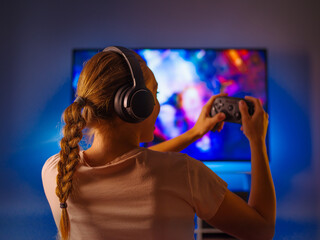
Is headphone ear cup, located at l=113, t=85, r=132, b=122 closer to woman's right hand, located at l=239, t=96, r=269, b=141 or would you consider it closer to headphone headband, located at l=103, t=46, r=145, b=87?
headphone headband, located at l=103, t=46, r=145, b=87

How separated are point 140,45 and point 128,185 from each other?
2034mm

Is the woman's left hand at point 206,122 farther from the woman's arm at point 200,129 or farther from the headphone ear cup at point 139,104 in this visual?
the headphone ear cup at point 139,104

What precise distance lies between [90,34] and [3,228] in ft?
6.14

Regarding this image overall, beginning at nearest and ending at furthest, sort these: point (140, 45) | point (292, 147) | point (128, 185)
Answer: point (128, 185) < point (292, 147) < point (140, 45)

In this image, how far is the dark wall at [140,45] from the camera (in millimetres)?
2285

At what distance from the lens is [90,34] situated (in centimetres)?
244

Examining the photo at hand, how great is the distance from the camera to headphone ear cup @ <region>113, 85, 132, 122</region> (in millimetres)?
570

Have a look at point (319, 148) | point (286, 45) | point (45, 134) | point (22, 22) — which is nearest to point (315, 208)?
point (319, 148)

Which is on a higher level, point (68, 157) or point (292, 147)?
point (68, 157)

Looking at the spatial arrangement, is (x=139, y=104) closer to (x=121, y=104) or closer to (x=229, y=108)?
(x=121, y=104)

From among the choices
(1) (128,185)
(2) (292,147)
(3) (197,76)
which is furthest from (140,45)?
(1) (128,185)

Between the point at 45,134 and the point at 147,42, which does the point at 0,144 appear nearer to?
the point at 45,134

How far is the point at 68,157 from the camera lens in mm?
582

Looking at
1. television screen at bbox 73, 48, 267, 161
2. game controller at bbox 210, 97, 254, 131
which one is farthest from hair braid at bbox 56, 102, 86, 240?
television screen at bbox 73, 48, 267, 161
